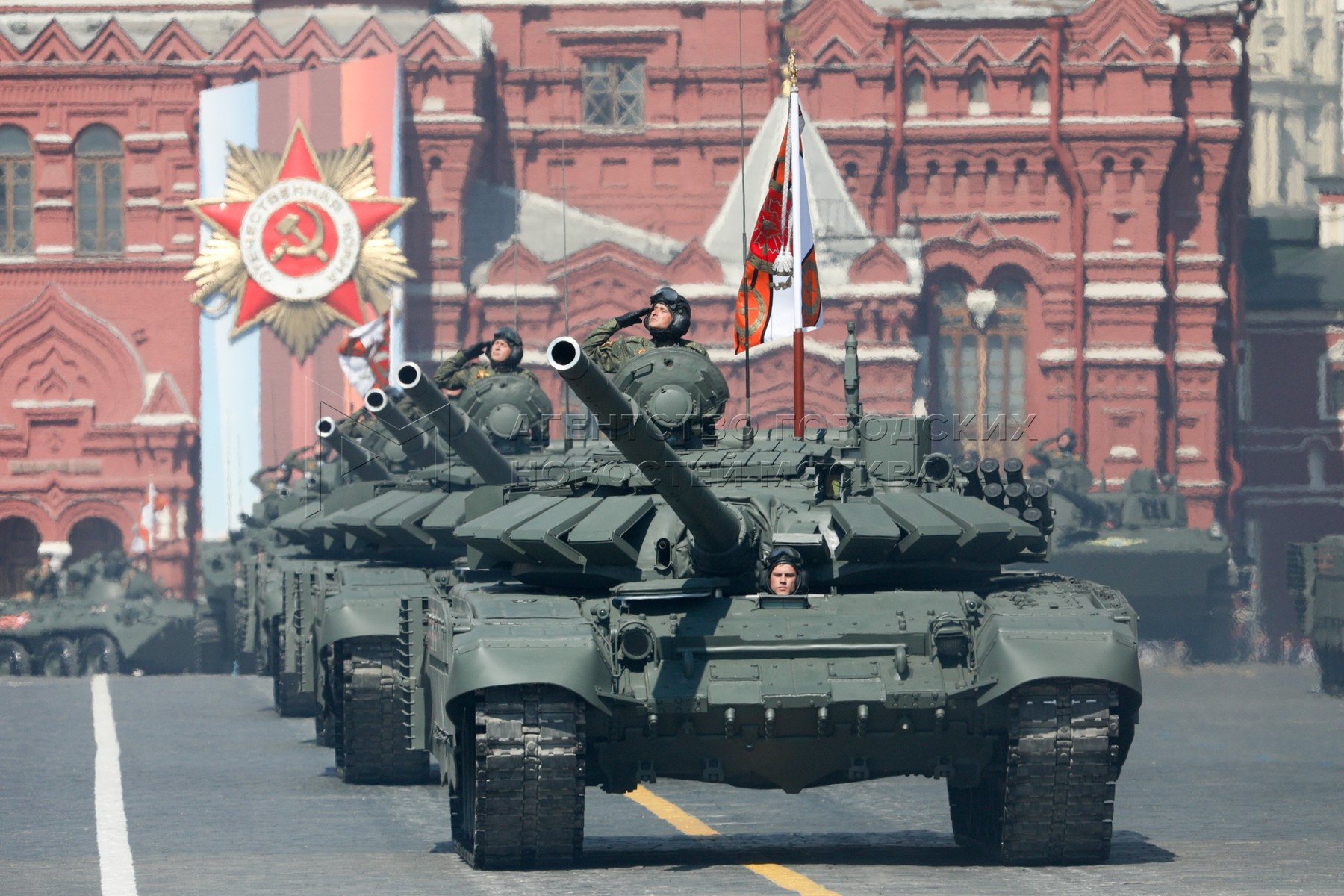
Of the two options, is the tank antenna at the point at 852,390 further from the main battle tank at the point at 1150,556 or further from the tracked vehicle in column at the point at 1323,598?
the main battle tank at the point at 1150,556

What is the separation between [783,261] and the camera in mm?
21047

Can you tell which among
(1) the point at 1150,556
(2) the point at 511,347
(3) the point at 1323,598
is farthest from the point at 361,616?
(1) the point at 1150,556

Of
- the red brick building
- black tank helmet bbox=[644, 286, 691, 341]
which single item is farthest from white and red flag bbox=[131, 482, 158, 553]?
black tank helmet bbox=[644, 286, 691, 341]

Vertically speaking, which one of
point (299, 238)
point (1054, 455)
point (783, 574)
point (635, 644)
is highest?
point (299, 238)

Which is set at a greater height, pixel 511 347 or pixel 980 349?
pixel 980 349

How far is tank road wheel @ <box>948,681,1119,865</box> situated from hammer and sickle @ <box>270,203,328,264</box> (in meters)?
37.0

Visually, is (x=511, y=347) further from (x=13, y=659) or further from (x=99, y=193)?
(x=99, y=193)

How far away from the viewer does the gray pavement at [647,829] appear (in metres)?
13.1

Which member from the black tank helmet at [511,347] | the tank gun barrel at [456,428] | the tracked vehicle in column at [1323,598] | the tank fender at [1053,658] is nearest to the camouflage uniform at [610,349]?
the tank gun barrel at [456,428]

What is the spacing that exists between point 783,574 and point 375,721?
5981mm

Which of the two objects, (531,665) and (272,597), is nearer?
(531,665)

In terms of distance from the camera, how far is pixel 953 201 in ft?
163

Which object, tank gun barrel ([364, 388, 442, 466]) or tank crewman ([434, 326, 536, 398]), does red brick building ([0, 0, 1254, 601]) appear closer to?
tank crewman ([434, 326, 536, 398])

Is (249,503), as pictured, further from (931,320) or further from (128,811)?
(128,811)
